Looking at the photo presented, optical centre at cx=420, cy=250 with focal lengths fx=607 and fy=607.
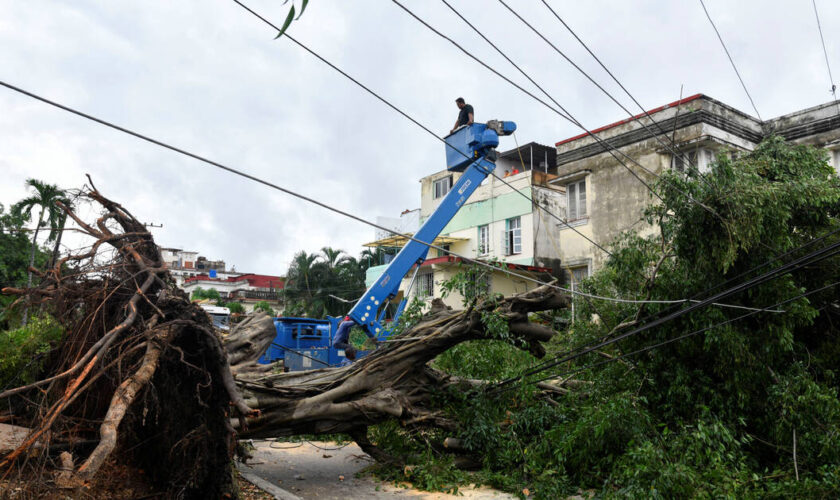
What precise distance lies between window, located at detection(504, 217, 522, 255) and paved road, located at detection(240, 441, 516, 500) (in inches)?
592

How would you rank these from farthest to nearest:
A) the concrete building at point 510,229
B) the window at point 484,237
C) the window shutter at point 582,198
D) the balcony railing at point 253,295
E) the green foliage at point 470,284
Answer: the balcony railing at point 253,295
the window at point 484,237
the concrete building at point 510,229
the window shutter at point 582,198
the green foliage at point 470,284

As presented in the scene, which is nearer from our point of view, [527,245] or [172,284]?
[172,284]

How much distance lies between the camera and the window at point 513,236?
81.1ft

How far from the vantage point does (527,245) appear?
79.8 feet

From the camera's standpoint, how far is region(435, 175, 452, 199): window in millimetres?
30188

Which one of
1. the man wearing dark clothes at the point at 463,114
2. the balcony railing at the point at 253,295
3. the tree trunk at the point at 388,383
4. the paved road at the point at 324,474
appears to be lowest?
the paved road at the point at 324,474

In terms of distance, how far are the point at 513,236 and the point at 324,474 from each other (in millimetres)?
17579

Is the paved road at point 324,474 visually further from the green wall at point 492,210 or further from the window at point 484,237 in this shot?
the window at point 484,237

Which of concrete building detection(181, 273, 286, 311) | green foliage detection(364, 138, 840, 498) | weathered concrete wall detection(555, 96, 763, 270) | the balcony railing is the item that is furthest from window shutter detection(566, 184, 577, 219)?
the balcony railing

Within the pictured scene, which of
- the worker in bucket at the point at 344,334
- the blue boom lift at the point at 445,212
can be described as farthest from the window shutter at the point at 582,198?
the worker in bucket at the point at 344,334

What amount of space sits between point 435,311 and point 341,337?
280 centimetres

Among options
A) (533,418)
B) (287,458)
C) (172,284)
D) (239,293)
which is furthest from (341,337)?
(239,293)

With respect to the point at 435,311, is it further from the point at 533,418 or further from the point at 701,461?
the point at 701,461

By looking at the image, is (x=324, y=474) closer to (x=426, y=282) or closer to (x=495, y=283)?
(x=495, y=283)
